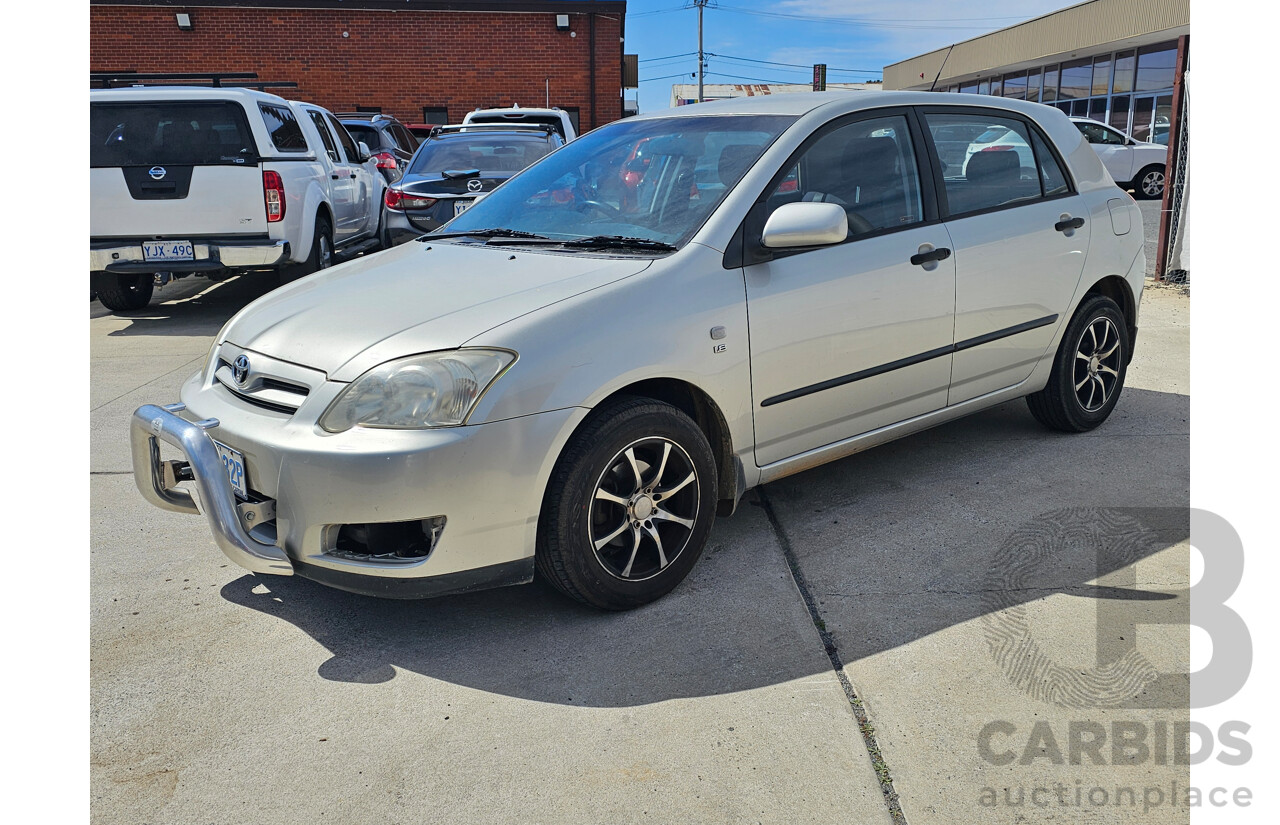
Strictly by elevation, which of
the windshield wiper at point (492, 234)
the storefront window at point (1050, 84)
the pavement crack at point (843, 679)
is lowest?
the pavement crack at point (843, 679)

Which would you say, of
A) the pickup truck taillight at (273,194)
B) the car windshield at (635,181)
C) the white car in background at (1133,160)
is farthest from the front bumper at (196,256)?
the white car in background at (1133,160)

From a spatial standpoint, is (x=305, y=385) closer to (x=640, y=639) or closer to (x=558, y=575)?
(x=558, y=575)

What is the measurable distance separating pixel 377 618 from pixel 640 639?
35.9 inches

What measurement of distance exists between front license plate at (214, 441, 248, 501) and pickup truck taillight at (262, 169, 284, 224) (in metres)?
5.87

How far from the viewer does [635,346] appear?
3.15 metres

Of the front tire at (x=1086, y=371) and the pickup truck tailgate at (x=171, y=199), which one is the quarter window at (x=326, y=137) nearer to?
the pickup truck tailgate at (x=171, y=199)

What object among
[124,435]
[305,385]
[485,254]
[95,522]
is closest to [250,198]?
[124,435]

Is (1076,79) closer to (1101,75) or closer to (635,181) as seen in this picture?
(1101,75)

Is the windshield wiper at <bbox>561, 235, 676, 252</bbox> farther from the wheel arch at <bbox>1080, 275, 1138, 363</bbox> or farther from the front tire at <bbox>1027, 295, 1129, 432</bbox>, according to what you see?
the wheel arch at <bbox>1080, 275, 1138, 363</bbox>

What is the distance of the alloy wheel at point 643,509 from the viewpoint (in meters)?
3.20

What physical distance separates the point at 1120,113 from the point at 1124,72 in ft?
3.58

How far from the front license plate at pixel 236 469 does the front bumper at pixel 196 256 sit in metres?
5.79

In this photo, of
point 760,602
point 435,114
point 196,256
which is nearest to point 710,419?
point 760,602

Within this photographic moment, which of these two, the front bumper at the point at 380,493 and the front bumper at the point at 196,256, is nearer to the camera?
the front bumper at the point at 380,493
